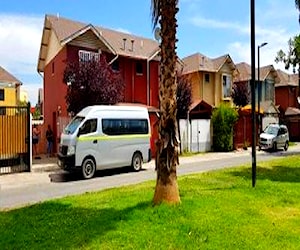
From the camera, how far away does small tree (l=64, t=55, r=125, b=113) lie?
22.5 m

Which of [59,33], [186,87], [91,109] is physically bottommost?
[91,109]

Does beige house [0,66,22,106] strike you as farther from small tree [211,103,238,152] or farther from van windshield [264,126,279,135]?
van windshield [264,126,279,135]

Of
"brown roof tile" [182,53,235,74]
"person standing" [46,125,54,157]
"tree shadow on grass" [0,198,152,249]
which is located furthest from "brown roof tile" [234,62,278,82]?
"tree shadow on grass" [0,198,152,249]

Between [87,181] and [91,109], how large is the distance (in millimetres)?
3104

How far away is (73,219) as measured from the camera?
8.26 meters

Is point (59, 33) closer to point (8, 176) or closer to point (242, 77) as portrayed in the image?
point (8, 176)

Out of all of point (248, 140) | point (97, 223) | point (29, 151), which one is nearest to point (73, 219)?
point (97, 223)

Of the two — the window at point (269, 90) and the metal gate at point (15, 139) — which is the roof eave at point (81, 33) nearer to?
the metal gate at point (15, 139)

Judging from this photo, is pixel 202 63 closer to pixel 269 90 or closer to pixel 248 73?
pixel 248 73

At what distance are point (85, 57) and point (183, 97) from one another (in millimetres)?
Answer: 9108

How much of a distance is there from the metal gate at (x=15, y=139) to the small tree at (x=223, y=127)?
51.4 ft

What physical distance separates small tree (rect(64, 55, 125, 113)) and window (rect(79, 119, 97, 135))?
4.91m

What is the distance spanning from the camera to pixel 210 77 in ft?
137

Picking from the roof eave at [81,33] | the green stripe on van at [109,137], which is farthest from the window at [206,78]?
the green stripe on van at [109,137]
